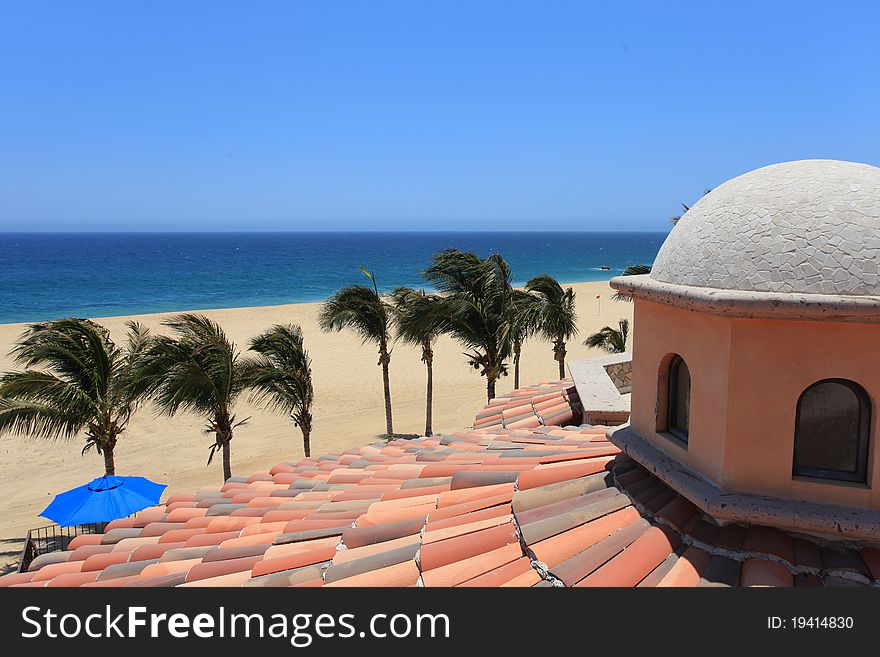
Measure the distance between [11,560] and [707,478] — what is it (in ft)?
51.1

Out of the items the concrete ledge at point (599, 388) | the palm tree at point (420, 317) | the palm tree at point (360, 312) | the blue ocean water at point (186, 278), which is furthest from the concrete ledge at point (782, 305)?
the blue ocean water at point (186, 278)

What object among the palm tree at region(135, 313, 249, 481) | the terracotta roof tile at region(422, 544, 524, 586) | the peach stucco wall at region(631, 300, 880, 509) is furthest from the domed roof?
the palm tree at region(135, 313, 249, 481)

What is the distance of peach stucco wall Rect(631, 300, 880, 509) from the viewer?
153 inches

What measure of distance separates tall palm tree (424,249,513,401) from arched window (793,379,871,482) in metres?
15.6

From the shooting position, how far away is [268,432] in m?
24.5

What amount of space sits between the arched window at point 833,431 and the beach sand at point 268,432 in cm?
1563

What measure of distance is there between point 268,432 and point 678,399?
2155 cm

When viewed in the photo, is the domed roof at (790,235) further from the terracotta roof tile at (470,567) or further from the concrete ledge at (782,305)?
the terracotta roof tile at (470,567)

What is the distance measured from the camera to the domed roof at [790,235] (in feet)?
13.0

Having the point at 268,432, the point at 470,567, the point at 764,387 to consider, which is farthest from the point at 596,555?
the point at 268,432

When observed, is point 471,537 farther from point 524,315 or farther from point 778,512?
point 524,315

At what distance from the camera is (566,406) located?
10.7 m

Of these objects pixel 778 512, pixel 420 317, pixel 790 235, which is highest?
pixel 790 235

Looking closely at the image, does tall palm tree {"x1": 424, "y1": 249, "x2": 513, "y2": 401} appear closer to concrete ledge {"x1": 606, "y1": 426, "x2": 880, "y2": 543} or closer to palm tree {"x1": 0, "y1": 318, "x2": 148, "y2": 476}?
palm tree {"x1": 0, "y1": 318, "x2": 148, "y2": 476}
